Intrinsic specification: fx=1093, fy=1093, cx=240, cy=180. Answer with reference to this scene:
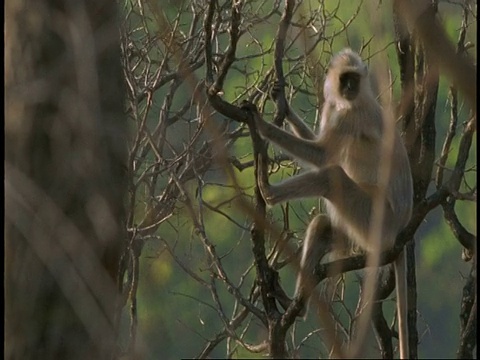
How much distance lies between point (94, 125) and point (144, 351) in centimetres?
66

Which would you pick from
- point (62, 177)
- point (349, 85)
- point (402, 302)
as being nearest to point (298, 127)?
point (349, 85)

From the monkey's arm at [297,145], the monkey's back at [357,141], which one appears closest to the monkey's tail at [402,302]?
the monkey's arm at [297,145]

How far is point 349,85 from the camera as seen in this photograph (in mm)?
6875

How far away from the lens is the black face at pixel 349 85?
6.79m

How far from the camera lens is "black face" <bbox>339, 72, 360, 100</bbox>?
679 cm

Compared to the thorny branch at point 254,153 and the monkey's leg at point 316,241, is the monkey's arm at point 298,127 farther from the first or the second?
the monkey's leg at point 316,241

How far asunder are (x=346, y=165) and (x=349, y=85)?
51cm

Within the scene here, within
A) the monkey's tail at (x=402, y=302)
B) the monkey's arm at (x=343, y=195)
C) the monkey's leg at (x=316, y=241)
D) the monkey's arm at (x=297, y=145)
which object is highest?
the monkey's arm at (x=297, y=145)

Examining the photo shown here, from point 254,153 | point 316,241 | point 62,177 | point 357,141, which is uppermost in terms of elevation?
point 357,141

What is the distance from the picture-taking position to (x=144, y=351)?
81.4 inches

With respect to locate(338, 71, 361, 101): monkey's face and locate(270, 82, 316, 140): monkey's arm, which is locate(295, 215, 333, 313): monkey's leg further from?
locate(338, 71, 361, 101): monkey's face

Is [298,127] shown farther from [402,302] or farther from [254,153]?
[254,153]

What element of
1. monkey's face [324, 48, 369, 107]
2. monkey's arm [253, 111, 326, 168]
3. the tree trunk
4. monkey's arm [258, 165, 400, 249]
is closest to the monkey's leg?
monkey's arm [258, 165, 400, 249]

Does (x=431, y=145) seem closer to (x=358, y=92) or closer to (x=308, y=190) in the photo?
(x=308, y=190)
